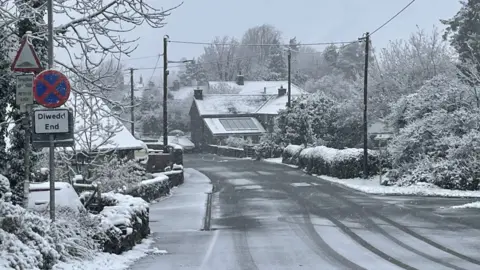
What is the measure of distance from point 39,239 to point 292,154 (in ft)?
132

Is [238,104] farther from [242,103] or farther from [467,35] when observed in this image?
[467,35]

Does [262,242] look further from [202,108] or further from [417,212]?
[202,108]

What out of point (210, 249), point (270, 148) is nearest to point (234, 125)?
point (270, 148)

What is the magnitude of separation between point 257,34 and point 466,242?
115 meters

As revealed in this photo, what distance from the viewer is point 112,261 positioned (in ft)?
35.1

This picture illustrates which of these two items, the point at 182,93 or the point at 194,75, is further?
the point at 194,75

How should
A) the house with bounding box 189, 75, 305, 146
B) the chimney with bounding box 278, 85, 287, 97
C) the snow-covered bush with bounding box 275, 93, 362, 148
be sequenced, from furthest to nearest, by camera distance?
the chimney with bounding box 278, 85, 287, 97 < the house with bounding box 189, 75, 305, 146 < the snow-covered bush with bounding box 275, 93, 362, 148

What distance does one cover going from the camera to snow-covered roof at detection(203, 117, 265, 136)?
7131 centimetres

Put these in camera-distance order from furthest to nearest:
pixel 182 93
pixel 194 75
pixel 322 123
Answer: pixel 194 75 < pixel 182 93 < pixel 322 123

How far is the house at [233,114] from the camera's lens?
71.6 m

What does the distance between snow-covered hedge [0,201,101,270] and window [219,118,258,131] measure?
61.4 m

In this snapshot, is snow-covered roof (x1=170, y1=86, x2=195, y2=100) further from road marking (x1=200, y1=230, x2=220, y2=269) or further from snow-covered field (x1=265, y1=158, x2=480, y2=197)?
road marking (x1=200, y1=230, x2=220, y2=269)

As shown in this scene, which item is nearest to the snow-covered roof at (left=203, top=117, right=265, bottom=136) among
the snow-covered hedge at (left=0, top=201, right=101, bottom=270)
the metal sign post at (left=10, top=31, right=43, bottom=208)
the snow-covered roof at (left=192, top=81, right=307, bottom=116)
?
the snow-covered roof at (left=192, top=81, right=307, bottom=116)

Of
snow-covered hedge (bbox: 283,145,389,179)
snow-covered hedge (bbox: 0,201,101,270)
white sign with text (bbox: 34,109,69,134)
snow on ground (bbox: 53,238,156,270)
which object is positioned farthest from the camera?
snow-covered hedge (bbox: 283,145,389,179)
